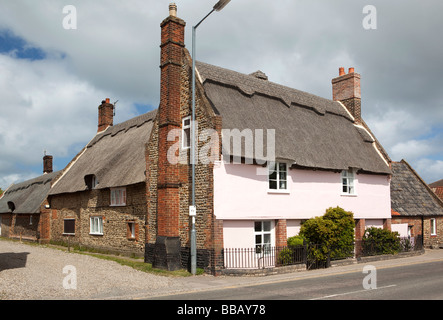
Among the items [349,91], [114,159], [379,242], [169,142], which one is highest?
[349,91]

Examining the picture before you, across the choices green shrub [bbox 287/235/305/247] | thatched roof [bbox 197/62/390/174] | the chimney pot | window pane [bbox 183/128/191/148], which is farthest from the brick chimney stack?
the chimney pot

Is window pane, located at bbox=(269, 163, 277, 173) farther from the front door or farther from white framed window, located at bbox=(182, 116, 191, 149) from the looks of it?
white framed window, located at bbox=(182, 116, 191, 149)

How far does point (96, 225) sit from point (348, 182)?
16059mm

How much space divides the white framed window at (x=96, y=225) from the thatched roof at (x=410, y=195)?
19.1 m

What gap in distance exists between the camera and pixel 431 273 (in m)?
15.5

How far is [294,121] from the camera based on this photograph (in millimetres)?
22266

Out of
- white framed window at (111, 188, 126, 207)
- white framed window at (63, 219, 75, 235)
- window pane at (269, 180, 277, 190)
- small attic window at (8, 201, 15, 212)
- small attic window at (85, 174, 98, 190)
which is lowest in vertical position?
white framed window at (63, 219, 75, 235)

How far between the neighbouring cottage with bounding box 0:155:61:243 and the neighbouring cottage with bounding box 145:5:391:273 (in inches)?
661

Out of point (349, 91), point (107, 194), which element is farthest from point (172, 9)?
point (349, 91)

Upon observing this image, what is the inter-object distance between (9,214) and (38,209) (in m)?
12.1

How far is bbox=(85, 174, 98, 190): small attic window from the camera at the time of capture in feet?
89.7

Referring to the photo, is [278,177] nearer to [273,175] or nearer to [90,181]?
[273,175]
